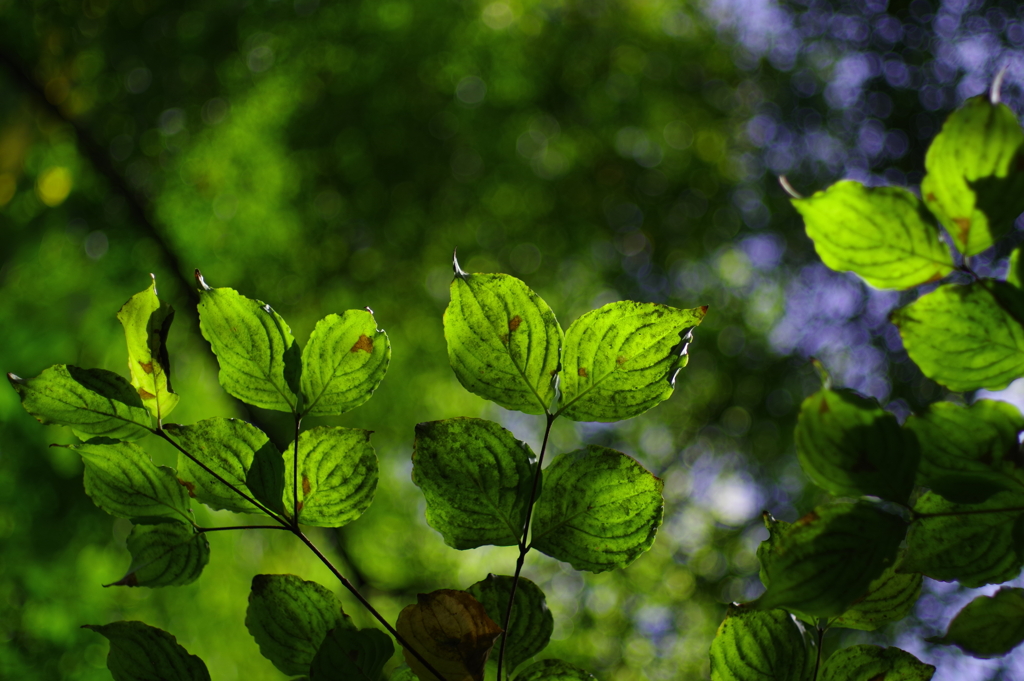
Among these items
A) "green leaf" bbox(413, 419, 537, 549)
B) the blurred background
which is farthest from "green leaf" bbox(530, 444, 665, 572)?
the blurred background

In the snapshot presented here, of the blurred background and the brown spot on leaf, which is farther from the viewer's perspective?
the blurred background

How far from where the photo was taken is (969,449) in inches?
5.2

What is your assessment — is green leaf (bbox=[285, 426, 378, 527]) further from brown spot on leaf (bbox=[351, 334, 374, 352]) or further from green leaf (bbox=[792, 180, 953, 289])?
green leaf (bbox=[792, 180, 953, 289])

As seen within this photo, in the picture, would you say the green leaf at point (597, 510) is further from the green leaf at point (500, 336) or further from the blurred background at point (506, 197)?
the blurred background at point (506, 197)

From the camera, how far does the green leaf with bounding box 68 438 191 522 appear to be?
0.17 metres

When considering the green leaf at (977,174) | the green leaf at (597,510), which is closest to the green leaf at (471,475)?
the green leaf at (597,510)

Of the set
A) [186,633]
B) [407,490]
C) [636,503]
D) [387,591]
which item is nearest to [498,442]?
[636,503]

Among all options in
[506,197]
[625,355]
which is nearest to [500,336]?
[625,355]

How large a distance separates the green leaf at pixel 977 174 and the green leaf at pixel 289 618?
18 centimetres

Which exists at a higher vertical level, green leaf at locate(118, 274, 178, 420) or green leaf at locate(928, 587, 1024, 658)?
green leaf at locate(118, 274, 178, 420)

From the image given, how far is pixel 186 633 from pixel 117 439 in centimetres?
96

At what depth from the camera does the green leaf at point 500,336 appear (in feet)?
0.53

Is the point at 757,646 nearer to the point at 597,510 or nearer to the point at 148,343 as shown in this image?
the point at 597,510

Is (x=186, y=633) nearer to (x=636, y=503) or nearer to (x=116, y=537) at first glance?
(x=116, y=537)
